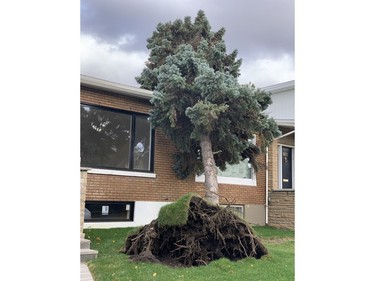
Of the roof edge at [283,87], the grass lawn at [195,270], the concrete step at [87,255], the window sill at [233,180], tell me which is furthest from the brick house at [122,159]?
the roof edge at [283,87]

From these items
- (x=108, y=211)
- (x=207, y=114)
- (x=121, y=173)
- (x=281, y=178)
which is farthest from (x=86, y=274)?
(x=281, y=178)

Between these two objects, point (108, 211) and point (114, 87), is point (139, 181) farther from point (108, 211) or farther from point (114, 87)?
point (114, 87)

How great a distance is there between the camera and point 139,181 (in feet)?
22.7

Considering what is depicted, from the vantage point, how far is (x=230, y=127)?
21.1ft

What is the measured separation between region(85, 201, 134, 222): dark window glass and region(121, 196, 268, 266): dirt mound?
212 cm

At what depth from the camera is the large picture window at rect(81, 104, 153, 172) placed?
6.41 metres

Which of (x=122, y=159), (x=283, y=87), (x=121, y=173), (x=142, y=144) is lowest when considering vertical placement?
(x=121, y=173)

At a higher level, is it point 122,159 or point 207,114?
point 207,114

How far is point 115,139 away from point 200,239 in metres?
3.01

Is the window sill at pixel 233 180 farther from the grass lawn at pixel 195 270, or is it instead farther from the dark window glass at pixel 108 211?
the grass lawn at pixel 195 270

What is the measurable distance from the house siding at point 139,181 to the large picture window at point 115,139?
0.43ft
